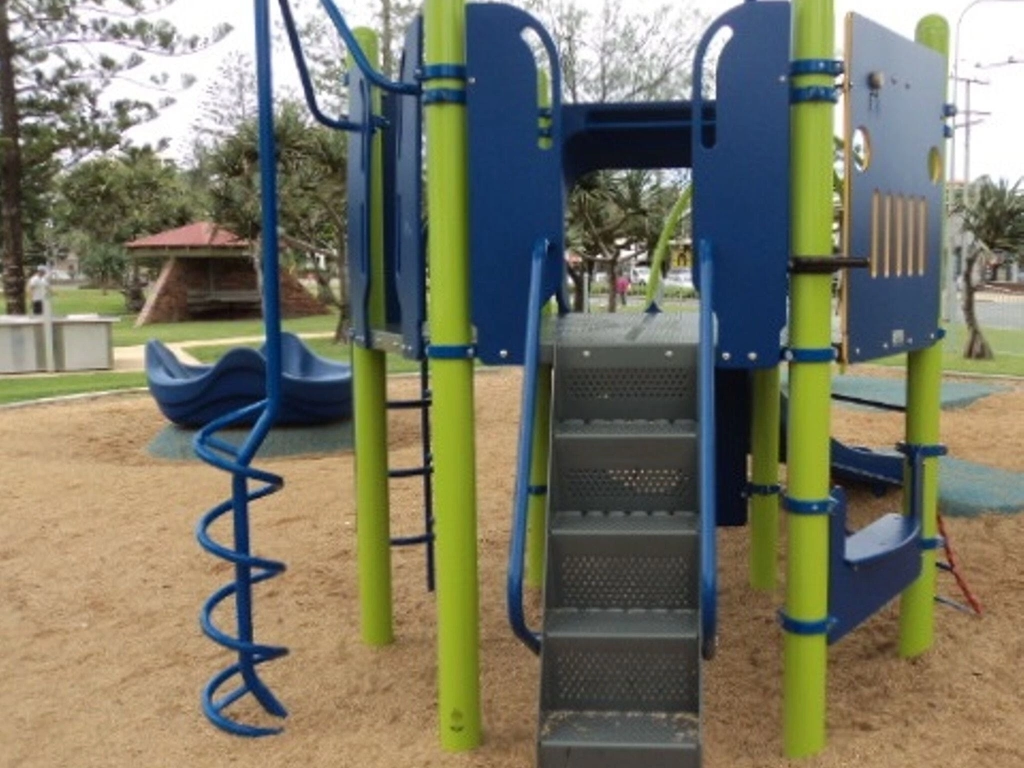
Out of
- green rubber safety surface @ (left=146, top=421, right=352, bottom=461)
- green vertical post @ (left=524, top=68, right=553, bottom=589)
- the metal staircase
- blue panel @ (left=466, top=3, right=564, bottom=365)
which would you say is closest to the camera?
the metal staircase

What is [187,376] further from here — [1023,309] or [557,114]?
[1023,309]

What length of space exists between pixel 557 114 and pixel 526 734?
204 cm

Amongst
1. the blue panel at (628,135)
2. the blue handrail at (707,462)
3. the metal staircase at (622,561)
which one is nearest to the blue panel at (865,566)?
the metal staircase at (622,561)

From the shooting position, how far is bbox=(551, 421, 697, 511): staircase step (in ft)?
11.3

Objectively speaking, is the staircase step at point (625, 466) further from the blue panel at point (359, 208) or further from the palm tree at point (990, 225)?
the palm tree at point (990, 225)

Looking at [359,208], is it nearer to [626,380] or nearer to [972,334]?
[626,380]

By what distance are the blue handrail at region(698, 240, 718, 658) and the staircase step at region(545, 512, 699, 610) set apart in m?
0.20

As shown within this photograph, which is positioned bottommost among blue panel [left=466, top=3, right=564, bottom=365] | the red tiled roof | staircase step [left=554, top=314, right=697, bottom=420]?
staircase step [left=554, top=314, right=697, bottom=420]

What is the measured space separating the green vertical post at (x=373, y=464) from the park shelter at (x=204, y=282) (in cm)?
2666

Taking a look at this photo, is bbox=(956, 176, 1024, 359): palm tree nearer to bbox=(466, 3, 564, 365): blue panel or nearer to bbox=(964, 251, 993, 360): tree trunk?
bbox=(964, 251, 993, 360): tree trunk

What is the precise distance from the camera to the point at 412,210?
154 inches

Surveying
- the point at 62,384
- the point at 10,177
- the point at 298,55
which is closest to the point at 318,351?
the point at 62,384

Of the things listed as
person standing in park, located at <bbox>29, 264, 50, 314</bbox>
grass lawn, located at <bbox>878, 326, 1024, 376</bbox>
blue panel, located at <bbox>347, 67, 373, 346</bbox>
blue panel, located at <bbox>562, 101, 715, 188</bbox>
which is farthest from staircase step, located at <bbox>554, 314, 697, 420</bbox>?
person standing in park, located at <bbox>29, 264, 50, 314</bbox>

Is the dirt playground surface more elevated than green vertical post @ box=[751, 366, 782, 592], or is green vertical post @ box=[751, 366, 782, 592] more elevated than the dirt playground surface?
green vertical post @ box=[751, 366, 782, 592]
